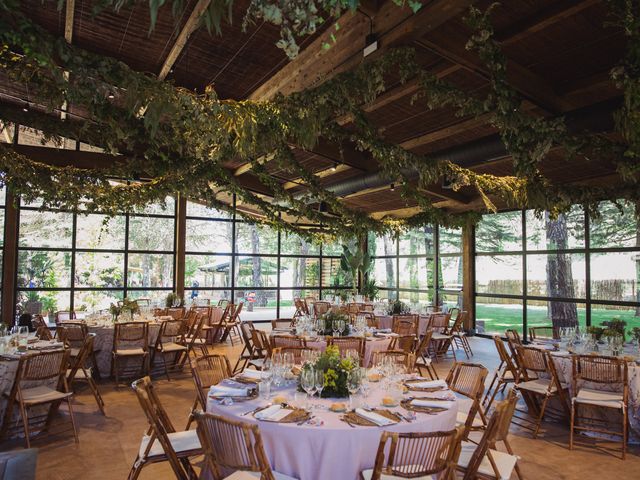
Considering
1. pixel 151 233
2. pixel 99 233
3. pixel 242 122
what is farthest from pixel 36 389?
pixel 151 233

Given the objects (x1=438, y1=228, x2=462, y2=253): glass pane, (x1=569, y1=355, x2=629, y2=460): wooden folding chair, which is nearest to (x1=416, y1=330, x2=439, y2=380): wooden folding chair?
(x1=569, y1=355, x2=629, y2=460): wooden folding chair

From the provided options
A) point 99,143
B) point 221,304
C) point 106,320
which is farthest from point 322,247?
point 99,143

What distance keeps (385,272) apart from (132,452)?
11.9 m

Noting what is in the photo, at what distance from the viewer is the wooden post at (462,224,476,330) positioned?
1242 cm

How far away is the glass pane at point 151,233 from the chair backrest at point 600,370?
10472 mm

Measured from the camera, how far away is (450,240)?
13.4m

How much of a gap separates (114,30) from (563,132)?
5528 millimetres

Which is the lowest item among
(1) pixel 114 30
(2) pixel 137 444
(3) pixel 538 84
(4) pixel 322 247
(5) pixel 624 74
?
(2) pixel 137 444

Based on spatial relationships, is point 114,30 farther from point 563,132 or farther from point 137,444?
point 563,132

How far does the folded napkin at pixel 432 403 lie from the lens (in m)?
3.42

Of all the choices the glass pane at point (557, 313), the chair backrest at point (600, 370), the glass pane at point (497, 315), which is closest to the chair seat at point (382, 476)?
Result: the chair backrest at point (600, 370)

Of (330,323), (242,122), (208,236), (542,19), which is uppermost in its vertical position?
(542,19)

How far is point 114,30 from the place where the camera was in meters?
5.93

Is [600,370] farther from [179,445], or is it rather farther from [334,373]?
[179,445]
